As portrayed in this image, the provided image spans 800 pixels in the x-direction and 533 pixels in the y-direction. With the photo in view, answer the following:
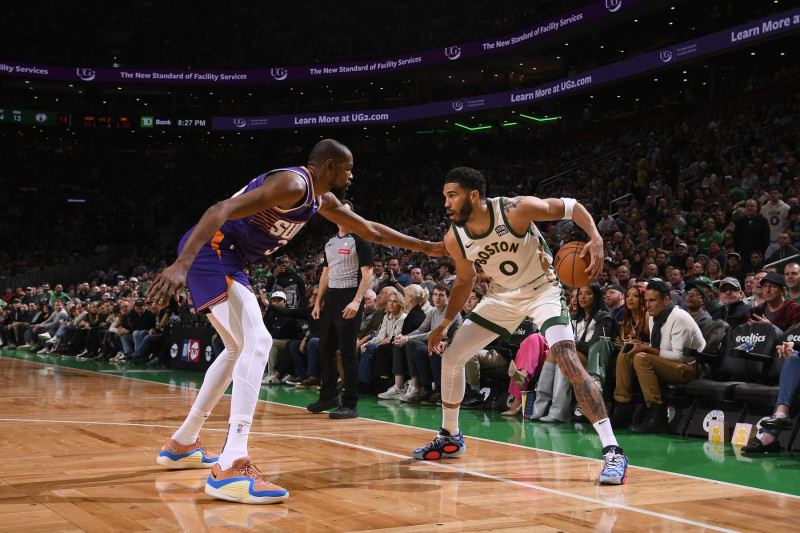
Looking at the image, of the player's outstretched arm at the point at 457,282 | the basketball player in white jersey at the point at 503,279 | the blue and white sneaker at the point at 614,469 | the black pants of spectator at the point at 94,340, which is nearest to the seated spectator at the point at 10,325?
the black pants of spectator at the point at 94,340

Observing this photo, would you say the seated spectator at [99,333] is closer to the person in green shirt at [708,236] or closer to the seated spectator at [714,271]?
the person in green shirt at [708,236]

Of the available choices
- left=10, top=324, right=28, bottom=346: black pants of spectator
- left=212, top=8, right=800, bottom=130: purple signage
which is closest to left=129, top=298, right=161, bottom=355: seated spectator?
left=10, top=324, right=28, bottom=346: black pants of spectator

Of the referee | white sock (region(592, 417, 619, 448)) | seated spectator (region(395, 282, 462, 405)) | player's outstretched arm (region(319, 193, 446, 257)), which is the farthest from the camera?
seated spectator (region(395, 282, 462, 405))

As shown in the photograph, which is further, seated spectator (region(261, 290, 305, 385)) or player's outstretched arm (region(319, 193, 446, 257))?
seated spectator (region(261, 290, 305, 385))

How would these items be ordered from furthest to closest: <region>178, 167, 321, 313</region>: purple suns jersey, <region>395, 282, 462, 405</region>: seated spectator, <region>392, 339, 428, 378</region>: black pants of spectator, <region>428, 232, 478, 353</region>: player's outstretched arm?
<region>392, 339, 428, 378</region>: black pants of spectator < <region>395, 282, 462, 405</region>: seated spectator < <region>428, 232, 478, 353</region>: player's outstretched arm < <region>178, 167, 321, 313</region>: purple suns jersey

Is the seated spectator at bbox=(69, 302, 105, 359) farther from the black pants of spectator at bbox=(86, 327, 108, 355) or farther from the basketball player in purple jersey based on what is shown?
the basketball player in purple jersey

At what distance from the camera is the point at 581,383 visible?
15.9 ft

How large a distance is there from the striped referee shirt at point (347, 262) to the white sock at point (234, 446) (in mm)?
3728

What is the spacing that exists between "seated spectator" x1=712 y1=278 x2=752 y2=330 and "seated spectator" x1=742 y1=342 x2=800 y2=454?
1.99 m

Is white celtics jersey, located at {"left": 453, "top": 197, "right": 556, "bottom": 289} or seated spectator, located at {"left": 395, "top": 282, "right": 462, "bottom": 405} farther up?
white celtics jersey, located at {"left": 453, "top": 197, "right": 556, "bottom": 289}

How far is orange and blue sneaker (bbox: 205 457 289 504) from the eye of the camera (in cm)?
390

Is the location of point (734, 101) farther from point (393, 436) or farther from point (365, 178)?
point (393, 436)

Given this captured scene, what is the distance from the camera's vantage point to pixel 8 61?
3450 cm

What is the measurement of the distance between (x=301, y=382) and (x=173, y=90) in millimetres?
30434
